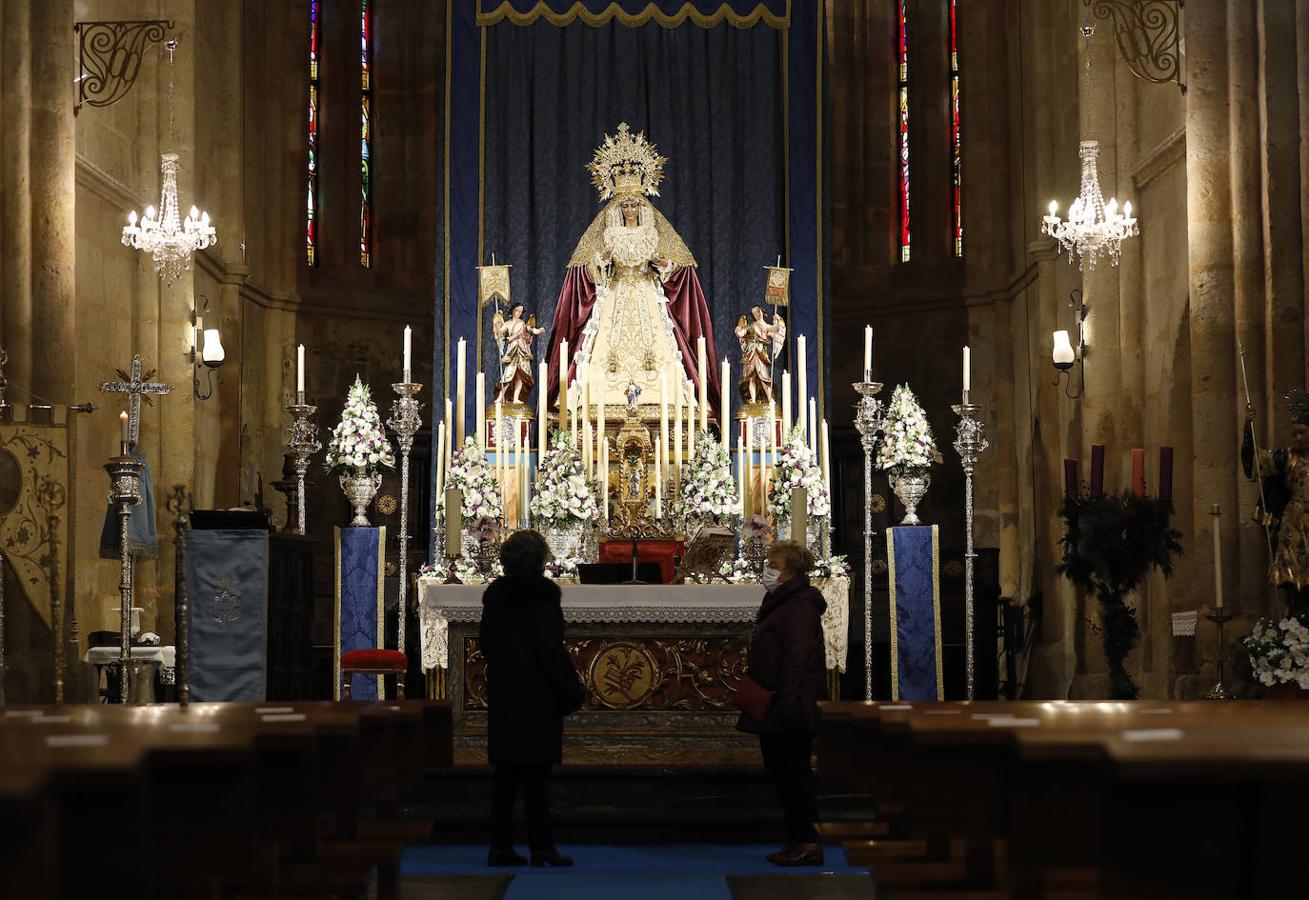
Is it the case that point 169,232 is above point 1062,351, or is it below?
above

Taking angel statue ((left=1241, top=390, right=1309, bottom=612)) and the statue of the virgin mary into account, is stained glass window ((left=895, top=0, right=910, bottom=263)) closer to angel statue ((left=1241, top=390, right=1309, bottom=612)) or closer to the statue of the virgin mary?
the statue of the virgin mary

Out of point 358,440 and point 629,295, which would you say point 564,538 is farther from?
point 629,295

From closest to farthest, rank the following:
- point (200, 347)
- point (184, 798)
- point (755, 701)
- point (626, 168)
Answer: point (184, 798) → point (755, 701) → point (626, 168) → point (200, 347)

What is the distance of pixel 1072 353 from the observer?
14844mm

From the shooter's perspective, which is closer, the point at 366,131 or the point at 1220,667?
the point at 1220,667

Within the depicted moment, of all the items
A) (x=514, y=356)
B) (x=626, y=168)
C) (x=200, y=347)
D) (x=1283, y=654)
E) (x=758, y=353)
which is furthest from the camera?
(x=200, y=347)

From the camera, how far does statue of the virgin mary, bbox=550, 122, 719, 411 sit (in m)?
15.3

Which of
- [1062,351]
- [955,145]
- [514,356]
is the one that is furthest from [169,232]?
[955,145]

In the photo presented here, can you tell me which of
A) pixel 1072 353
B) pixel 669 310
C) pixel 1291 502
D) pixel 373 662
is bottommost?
pixel 373 662

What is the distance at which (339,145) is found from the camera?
19703 mm

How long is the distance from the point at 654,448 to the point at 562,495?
248 centimetres

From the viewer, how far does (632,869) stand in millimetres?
8523

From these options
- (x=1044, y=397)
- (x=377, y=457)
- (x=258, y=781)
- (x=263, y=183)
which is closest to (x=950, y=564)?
(x=1044, y=397)

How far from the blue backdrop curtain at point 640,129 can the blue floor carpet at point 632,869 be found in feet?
25.5
